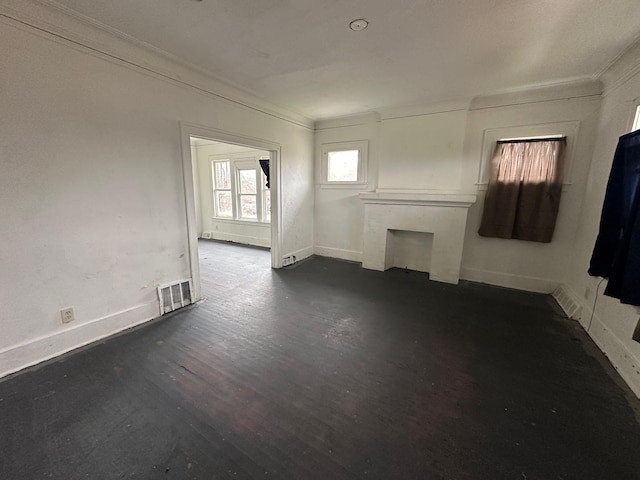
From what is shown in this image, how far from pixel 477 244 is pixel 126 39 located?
4.83m

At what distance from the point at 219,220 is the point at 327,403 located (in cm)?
604

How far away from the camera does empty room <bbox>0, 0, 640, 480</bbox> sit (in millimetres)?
1495

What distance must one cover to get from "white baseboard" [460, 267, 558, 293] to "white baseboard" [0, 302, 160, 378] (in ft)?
14.3

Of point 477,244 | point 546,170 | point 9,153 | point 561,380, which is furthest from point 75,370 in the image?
point 546,170

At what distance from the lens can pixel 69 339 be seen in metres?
2.22

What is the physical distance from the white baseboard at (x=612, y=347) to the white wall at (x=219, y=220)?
5373 millimetres

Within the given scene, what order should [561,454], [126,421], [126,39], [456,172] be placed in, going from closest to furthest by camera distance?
1. [561,454]
2. [126,421]
3. [126,39]
4. [456,172]

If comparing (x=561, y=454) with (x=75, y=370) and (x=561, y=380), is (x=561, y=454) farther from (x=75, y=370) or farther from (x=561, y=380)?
(x=75, y=370)

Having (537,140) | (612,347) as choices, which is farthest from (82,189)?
(537,140)

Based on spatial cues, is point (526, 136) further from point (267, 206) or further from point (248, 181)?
point (248, 181)

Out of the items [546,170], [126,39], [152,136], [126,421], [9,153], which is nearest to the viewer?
[126,421]

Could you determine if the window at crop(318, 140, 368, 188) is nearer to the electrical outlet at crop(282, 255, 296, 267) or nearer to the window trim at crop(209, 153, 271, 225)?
the electrical outlet at crop(282, 255, 296, 267)

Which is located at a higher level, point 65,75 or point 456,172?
point 65,75

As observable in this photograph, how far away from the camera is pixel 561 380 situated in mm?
1971
